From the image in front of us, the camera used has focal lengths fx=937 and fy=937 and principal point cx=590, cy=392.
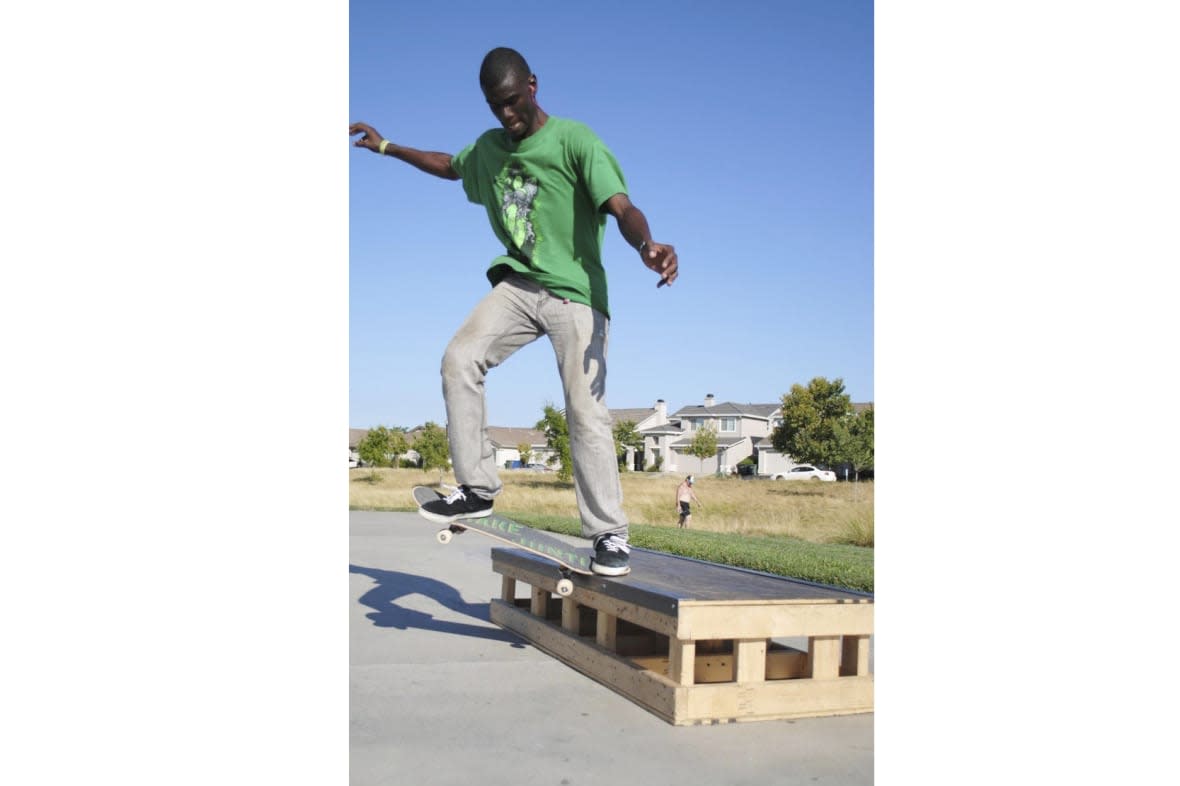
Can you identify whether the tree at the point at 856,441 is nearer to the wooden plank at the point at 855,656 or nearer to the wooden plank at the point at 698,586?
the wooden plank at the point at 698,586

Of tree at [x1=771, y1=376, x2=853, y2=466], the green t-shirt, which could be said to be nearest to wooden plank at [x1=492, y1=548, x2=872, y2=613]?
the green t-shirt

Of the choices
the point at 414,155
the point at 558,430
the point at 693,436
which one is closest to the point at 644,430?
the point at 693,436

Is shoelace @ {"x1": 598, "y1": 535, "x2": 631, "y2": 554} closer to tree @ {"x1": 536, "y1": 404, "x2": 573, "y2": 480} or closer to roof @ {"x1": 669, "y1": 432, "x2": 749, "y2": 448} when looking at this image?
tree @ {"x1": 536, "y1": 404, "x2": 573, "y2": 480}

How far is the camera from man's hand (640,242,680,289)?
279cm

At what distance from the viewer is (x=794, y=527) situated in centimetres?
1434

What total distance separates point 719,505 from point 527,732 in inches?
744

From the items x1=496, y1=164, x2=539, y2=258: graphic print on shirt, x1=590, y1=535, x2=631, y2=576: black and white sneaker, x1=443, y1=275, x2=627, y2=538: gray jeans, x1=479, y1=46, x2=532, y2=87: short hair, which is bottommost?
x1=590, y1=535, x2=631, y2=576: black and white sneaker

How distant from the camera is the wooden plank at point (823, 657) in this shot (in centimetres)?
327

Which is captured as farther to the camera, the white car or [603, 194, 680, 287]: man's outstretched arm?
the white car

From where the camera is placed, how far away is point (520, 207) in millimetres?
3297
